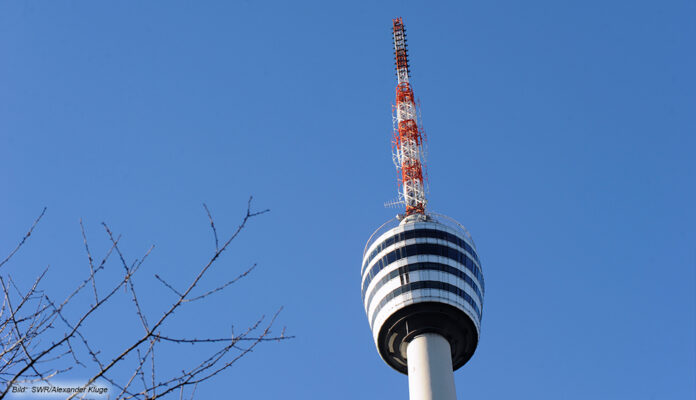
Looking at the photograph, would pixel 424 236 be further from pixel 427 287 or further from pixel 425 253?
pixel 427 287

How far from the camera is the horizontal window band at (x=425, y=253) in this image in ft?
257

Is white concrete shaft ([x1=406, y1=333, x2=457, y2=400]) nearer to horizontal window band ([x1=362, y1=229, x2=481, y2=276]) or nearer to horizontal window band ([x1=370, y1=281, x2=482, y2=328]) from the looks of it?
horizontal window band ([x1=370, y1=281, x2=482, y2=328])

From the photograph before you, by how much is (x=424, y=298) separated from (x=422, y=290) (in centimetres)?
81

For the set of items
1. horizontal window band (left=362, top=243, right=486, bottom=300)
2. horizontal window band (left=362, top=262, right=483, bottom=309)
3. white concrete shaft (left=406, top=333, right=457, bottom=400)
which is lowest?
white concrete shaft (left=406, top=333, right=457, bottom=400)

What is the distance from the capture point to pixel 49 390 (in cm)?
1219

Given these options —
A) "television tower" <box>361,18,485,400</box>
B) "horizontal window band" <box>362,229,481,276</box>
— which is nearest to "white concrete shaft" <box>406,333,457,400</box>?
"television tower" <box>361,18,485,400</box>

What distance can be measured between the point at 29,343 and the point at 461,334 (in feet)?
224

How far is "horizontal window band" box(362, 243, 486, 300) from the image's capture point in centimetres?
7825

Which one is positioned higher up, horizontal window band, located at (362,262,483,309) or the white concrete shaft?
horizontal window band, located at (362,262,483,309)

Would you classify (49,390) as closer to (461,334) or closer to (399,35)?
(461,334)

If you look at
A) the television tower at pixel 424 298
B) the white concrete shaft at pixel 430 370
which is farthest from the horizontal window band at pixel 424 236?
the white concrete shaft at pixel 430 370

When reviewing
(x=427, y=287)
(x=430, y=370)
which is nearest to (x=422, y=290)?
(x=427, y=287)

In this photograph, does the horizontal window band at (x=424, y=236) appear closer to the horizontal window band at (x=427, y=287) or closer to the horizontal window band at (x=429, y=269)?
the horizontal window band at (x=429, y=269)

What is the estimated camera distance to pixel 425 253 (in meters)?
78.0
